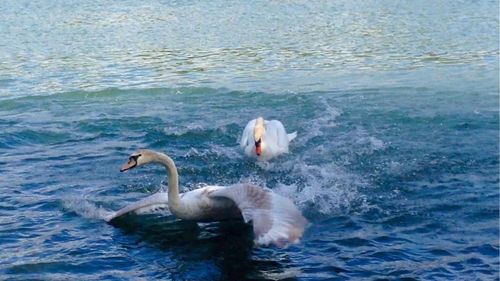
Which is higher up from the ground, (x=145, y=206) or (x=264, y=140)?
(x=264, y=140)

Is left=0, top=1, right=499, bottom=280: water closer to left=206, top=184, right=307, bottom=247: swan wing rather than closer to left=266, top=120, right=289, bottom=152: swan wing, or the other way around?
left=266, top=120, right=289, bottom=152: swan wing

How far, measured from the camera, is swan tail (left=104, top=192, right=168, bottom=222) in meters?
10.6

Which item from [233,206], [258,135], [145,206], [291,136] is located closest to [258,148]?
[258,135]

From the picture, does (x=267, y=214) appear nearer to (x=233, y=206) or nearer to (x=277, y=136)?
(x=233, y=206)

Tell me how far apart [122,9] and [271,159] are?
2730 cm

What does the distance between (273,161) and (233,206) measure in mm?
3197

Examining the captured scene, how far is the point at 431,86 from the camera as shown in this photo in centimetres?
1859

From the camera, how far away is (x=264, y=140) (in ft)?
44.1

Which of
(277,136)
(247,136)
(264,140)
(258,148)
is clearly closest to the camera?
(258,148)

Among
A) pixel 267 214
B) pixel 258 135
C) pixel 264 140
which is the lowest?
pixel 267 214

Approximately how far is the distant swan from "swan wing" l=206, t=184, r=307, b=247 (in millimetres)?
3210

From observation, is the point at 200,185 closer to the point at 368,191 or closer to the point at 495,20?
the point at 368,191

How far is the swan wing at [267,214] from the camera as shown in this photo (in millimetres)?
8297

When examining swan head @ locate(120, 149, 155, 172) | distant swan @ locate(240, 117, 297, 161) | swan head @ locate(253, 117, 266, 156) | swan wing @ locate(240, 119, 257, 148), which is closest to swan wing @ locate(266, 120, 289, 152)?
distant swan @ locate(240, 117, 297, 161)
